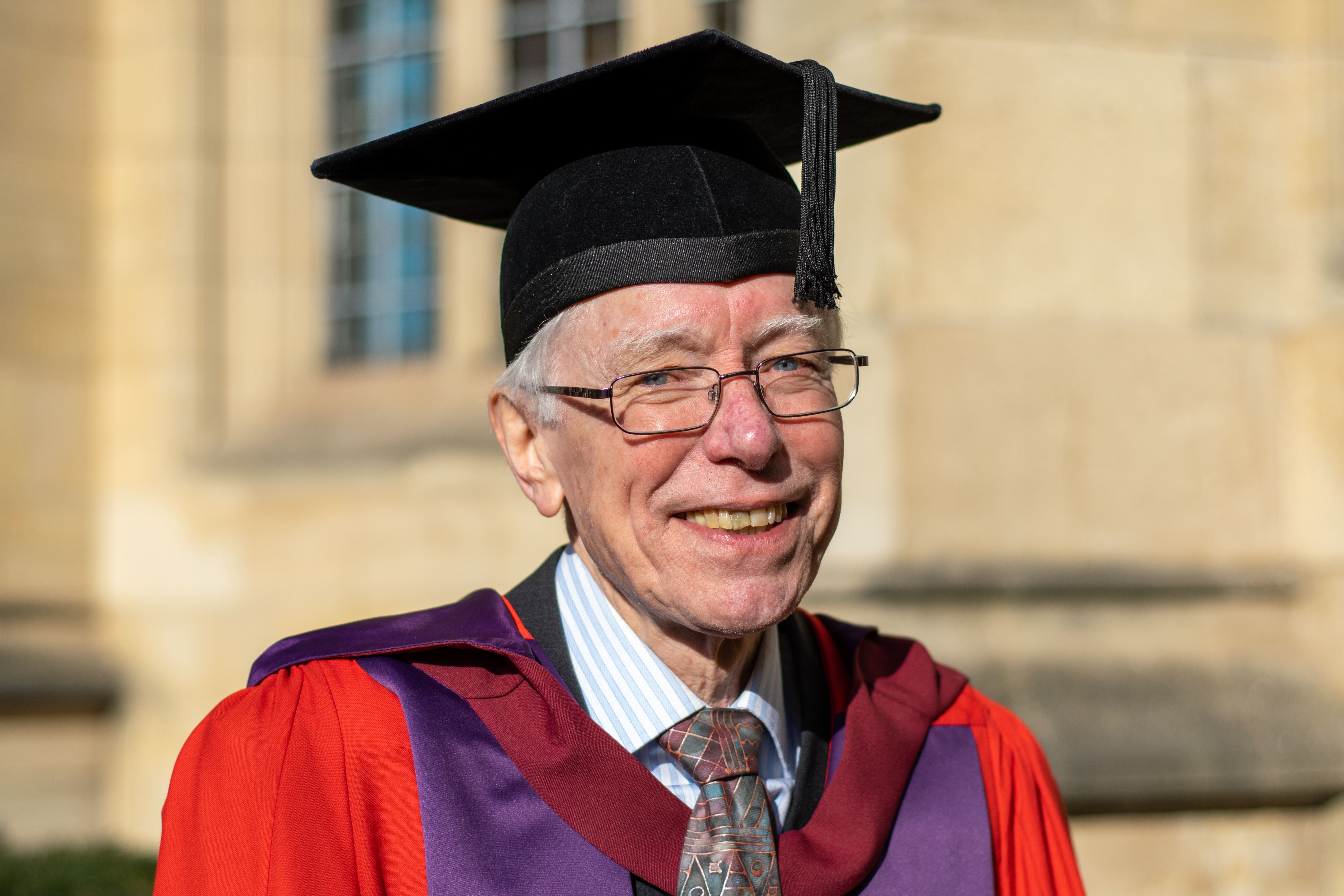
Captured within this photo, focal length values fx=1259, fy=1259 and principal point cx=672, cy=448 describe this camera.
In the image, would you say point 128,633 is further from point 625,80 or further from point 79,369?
point 625,80

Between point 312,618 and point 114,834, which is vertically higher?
point 312,618

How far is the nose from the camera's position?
164 centimetres

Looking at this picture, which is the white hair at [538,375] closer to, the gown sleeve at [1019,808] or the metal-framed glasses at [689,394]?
the metal-framed glasses at [689,394]

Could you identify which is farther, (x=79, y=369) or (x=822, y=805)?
(x=79, y=369)

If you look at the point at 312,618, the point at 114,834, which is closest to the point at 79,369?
the point at 312,618

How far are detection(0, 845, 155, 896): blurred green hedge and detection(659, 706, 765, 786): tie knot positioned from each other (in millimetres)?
2924

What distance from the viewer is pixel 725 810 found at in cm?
163

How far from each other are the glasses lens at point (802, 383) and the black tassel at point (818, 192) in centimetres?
8

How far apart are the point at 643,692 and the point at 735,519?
0.92 ft

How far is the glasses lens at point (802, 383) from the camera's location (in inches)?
67.7

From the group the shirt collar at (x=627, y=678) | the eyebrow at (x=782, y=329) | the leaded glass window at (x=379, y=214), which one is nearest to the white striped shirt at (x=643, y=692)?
the shirt collar at (x=627, y=678)

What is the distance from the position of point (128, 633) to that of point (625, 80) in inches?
199

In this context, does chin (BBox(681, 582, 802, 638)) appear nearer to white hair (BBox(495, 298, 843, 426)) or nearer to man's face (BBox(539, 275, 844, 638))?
man's face (BBox(539, 275, 844, 638))

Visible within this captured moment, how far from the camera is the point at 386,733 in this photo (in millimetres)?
1601
